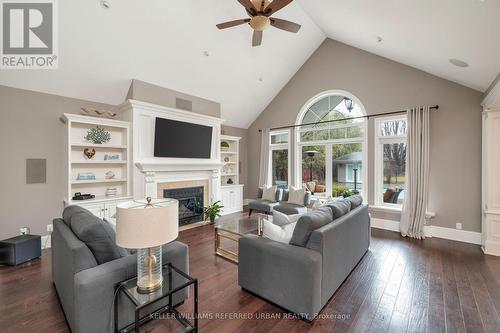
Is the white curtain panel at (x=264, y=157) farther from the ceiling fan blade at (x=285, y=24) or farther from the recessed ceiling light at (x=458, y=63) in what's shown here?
the recessed ceiling light at (x=458, y=63)


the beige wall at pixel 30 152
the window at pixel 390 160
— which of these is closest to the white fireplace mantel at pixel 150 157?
the beige wall at pixel 30 152

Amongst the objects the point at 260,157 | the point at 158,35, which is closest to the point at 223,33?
the point at 158,35

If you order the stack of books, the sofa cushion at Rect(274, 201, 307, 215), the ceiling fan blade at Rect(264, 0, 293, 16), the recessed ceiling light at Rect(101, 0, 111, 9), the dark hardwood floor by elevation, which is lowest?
the dark hardwood floor

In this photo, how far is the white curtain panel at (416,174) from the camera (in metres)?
4.39

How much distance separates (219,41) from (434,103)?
4466 mm

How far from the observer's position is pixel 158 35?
3.96 m

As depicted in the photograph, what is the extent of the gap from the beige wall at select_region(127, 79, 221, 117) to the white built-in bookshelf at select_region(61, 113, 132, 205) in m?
0.66

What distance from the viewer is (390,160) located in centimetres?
505

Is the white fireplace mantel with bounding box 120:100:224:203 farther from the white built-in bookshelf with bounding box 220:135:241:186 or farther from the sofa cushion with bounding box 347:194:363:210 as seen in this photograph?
the sofa cushion with bounding box 347:194:363:210

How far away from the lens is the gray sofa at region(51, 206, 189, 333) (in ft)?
5.39

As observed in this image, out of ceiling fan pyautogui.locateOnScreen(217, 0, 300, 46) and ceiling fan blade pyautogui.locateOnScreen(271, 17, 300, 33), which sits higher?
ceiling fan blade pyautogui.locateOnScreen(271, 17, 300, 33)

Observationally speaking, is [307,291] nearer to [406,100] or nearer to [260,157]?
[406,100]

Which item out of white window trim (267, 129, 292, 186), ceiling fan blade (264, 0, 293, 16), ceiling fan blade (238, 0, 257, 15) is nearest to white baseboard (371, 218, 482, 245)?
white window trim (267, 129, 292, 186)

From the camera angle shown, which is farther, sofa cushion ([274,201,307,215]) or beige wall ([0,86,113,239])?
sofa cushion ([274,201,307,215])
